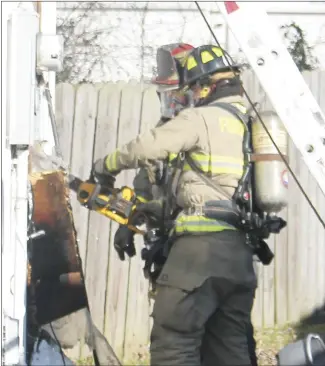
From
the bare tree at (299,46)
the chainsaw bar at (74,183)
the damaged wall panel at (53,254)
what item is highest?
the bare tree at (299,46)

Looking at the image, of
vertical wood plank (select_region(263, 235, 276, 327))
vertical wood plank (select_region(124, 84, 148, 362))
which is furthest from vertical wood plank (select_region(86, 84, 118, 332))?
vertical wood plank (select_region(263, 235, 276, 327))

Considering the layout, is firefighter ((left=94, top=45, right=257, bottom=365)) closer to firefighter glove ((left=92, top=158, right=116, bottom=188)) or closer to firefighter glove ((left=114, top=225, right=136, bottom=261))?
firefighter glove ((left=92, top=158, right=116, bottom=188))

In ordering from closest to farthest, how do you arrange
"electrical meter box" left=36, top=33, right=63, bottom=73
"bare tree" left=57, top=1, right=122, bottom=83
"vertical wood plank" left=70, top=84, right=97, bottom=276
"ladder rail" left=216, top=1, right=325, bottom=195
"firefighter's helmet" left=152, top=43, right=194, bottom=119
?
"ladder rail" left=216, top=1, right=325, bottom=195 → "electrical meter box" left=36, top=33, right=63, bottom=73 → "firefighter's helmet" left=152, top=43, right=194, bottom=119 → "vertical wood plank" left=70, top=84, right=97, bottom=276 → "bare tree" left=57, top=1, right=122, bottom=83

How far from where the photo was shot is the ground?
664cm

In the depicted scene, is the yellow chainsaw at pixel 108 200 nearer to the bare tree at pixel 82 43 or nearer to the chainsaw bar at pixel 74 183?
the chainsaw bar at pixel 74 183

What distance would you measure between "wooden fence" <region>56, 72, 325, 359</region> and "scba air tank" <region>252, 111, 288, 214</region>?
6.17ft

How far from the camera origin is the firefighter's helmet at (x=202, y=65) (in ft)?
16.6

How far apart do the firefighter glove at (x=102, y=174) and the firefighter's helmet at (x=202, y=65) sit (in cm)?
65

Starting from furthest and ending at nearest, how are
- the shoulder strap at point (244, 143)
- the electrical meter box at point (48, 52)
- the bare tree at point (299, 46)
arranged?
the bare tree at point (299, 46), the shoulder strap at point (244, 143), the electrical meter box at point (48, 52)

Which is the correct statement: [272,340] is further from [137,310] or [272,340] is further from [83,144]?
[83,144]

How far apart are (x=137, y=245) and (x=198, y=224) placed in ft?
6.18

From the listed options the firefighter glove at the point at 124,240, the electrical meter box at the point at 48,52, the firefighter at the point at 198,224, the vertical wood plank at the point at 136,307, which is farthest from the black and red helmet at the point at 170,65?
the vertical wood plank at the point at 136,307

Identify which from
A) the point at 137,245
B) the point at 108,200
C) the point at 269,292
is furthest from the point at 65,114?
the point at 269,292

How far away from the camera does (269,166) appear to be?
4.89 m
